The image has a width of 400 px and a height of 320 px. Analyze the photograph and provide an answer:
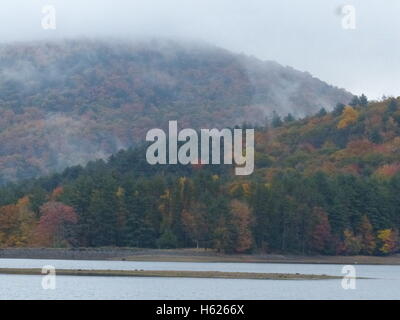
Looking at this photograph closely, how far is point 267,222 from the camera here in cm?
15400

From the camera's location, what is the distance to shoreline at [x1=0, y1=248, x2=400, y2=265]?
141 metres

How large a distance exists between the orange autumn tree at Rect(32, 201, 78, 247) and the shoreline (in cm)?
561

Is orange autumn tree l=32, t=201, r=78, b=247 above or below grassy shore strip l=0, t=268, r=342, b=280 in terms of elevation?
above

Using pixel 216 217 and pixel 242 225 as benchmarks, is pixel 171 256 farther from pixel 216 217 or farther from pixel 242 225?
pixel 242 225

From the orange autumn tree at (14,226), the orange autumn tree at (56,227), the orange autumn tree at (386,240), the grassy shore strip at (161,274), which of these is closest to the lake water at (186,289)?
the grassy shore strip at (161,274)

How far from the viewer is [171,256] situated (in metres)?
144

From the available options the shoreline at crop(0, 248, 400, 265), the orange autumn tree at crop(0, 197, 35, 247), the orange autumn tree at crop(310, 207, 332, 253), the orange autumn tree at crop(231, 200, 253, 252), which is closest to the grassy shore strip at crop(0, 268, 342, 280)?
the shoreline at crop(0, 248, 400, 265)

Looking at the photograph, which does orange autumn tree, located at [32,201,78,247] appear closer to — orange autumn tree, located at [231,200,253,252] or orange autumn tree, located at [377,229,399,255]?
orange autumn tree, located at [231,200,253,252]

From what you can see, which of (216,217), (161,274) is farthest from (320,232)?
(161,274)

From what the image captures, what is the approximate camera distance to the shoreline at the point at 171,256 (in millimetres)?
141375

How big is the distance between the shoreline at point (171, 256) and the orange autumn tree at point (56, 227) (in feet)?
18.4
